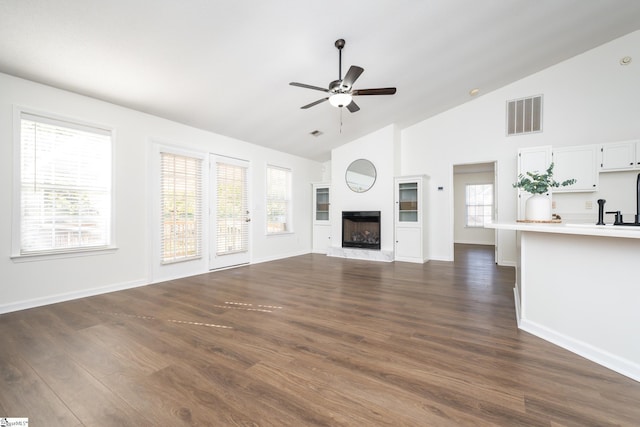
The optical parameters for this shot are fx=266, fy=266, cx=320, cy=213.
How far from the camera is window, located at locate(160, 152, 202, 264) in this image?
4309 millimetres

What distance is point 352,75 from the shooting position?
300cm

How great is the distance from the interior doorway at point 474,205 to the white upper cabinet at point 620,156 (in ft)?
12.8

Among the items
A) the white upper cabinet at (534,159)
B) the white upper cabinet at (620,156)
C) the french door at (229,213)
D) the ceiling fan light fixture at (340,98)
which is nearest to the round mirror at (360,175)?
the french door at (229,213)

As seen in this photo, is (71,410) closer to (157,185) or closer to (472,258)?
(157,185)

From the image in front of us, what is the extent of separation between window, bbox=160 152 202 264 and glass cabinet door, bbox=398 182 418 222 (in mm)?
4225

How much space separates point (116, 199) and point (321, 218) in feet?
15.4

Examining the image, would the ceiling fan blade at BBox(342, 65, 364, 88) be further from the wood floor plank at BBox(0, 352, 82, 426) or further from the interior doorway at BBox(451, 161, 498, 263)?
the interior doorway at BBox(451, 161, 498, 263)

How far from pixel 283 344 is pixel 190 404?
0.82 m

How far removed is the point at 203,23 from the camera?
265 centimetres

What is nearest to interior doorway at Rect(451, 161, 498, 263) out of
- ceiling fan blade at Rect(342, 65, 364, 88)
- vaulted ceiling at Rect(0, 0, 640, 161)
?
vaulted ceiling at Rect(0, 0, 640, 161)

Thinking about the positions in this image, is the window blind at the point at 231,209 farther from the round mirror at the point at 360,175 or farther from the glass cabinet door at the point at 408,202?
the glass cabinet door at the point at 408,202

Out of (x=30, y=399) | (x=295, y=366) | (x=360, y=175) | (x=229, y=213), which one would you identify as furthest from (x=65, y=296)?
(x=360, y=175)

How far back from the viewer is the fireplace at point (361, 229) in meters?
6.32

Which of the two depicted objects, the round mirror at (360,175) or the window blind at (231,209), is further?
the round mirror at (360,175)
